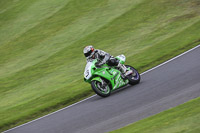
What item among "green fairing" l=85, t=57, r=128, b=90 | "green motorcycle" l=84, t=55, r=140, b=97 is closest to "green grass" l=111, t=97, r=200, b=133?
"green motorcycle" l=84, t=55, r=140, b=97

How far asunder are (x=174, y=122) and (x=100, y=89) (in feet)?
16.3

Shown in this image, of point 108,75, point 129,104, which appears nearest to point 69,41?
point 108,75

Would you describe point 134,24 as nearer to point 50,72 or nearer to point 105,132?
point 50,72

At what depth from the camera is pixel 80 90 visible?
52.6ft

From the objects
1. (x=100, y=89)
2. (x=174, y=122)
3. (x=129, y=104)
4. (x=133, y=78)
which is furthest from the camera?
(x=133, y=78)

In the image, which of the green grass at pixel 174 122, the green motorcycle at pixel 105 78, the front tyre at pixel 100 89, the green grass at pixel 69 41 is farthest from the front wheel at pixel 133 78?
the green grass at pixel 174 122

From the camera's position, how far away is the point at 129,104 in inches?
506

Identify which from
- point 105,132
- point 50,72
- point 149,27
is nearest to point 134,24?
point 149,27

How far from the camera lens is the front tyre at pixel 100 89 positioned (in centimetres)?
1402

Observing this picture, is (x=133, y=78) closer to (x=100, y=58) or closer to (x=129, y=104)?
(x=100, y=58)

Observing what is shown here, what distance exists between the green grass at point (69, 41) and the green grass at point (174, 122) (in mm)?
5222

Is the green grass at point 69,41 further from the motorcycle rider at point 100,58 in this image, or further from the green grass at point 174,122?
the green grass at point 174,122

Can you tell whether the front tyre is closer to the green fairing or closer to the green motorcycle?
the green motorcycle

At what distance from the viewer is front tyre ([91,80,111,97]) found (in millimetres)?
14022
